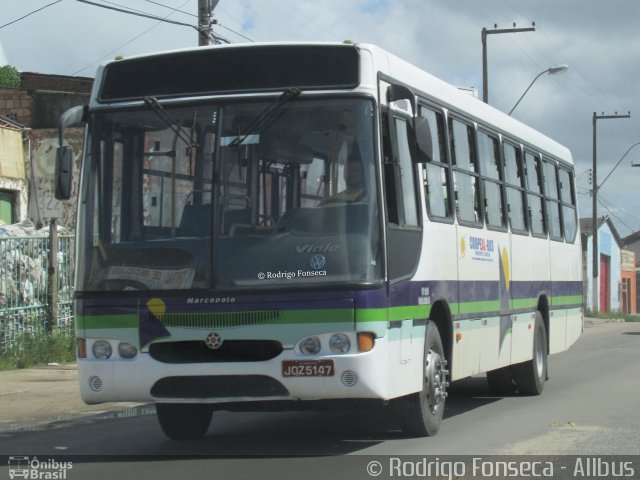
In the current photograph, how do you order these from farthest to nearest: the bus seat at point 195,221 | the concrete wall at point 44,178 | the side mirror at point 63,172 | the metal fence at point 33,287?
the concrete wall at point 44,178, the metal fence at point 33,287, the side mirror at point 63,172, the bus seat at point 195,221

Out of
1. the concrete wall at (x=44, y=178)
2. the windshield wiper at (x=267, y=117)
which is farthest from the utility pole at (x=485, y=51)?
the windshield wiper at (x=267, y=117)

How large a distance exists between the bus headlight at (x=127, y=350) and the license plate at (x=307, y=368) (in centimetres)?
124

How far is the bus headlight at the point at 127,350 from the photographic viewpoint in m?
8.43

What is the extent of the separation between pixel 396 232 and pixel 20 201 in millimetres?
21535

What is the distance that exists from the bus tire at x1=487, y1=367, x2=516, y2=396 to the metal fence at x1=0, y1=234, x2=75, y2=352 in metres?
8.02

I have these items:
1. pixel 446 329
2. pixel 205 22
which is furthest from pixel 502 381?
pixel 205 22

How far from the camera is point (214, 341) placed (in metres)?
8.26

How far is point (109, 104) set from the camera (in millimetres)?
8883

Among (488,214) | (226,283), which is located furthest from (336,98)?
(488,214)

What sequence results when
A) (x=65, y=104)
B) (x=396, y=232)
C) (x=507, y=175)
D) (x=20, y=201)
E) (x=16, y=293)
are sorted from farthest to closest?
(x=65, y=104) → (x=20, y=201) → (x=16, y=293) → (x=507, y=175) → (x=396, y=232)

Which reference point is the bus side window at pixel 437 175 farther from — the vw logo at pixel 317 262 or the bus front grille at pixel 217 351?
the bus front grille at pixel 217 351

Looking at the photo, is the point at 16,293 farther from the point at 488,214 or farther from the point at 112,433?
the point at 488,214

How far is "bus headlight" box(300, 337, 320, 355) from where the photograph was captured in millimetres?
8086

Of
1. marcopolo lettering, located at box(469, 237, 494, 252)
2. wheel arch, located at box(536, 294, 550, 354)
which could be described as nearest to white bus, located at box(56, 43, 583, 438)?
marcopolo lettering, located at box(469, 237, 494, 252)
